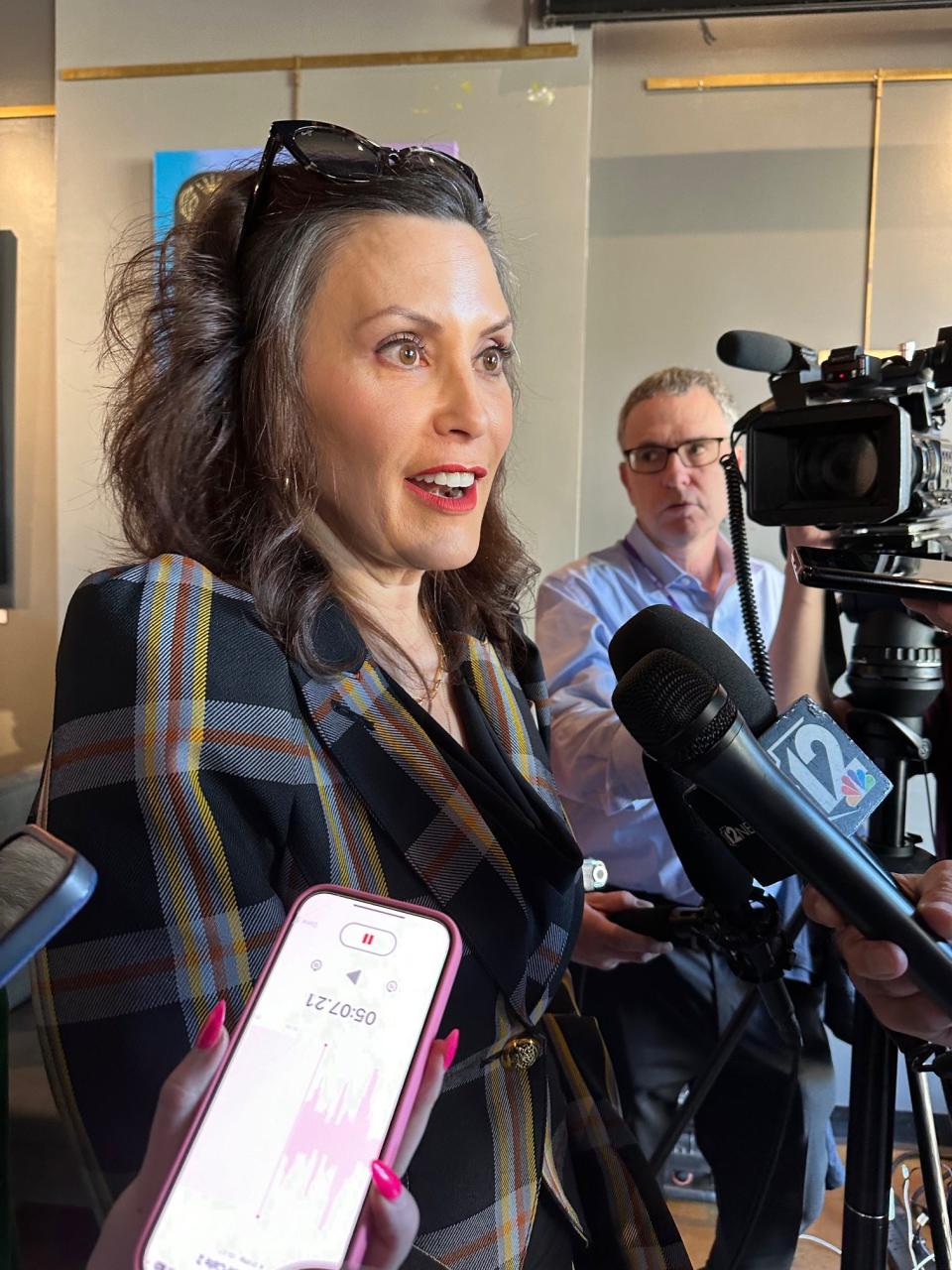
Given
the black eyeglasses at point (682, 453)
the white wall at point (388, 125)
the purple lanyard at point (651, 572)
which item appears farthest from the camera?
the white wall at point (388, 125)

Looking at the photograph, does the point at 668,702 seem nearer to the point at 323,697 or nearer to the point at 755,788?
the point at 755,788

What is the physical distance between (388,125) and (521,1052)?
2.26 meters

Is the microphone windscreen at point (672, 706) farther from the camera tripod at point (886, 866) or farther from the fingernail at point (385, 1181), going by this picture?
the camera tripod at point (886, 866)

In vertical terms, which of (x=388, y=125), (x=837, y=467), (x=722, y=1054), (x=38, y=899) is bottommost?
(x=722, y=1054)

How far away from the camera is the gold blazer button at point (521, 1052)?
0.56 metres

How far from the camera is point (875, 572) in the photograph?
62 cm

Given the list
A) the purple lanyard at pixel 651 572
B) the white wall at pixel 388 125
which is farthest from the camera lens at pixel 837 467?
the white wall at pixel 388 125

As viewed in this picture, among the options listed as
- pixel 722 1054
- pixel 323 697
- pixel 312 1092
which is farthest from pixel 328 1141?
pixel 722 1054

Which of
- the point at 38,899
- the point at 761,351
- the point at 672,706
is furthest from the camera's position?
the point at 761,351

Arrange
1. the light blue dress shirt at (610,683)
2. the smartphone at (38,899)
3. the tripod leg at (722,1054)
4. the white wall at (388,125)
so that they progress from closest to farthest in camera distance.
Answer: the smartphone at (38,899) → the tripod leg at (722,1054) → the light blue dress shirt at (610,683) → the white wall at (388,125)

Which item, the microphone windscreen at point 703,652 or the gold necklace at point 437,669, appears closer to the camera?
the microphone windscreen at point 703,652

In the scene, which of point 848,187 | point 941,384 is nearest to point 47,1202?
point 941,384

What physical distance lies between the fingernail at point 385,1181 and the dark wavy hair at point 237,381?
1.31 ft

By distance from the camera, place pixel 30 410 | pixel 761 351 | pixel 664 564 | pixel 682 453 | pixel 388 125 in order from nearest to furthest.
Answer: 1. pixel 761 351
2. pixel 664 564
3. pixel 682 453
4. pixel 388 125
5. pixel 30 410
